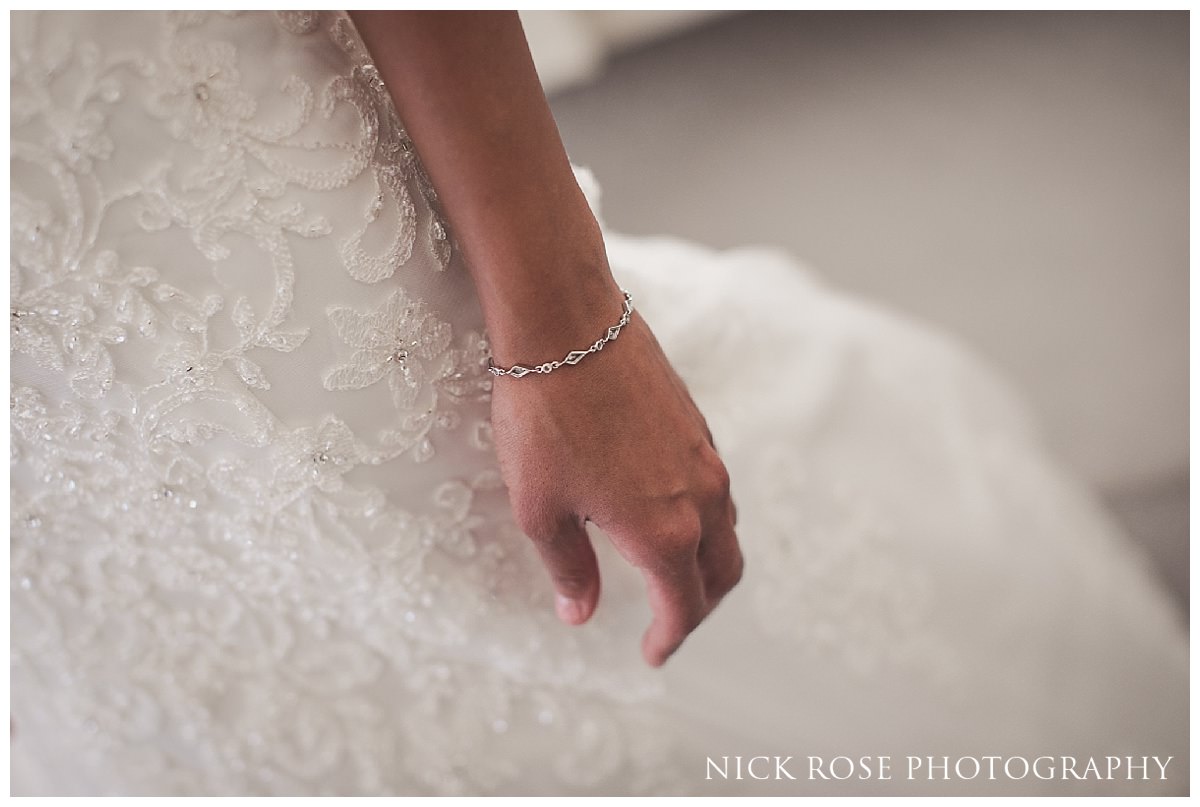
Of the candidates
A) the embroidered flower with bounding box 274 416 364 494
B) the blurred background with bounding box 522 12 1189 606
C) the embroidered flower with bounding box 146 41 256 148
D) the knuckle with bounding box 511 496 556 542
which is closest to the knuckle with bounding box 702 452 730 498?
the knuckle with bounding box 511 496 556 542

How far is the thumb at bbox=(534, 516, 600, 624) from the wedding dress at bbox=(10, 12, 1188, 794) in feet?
0.15

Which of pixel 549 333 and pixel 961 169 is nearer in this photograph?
pixel 549 333

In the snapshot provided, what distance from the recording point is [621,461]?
51 centimetres

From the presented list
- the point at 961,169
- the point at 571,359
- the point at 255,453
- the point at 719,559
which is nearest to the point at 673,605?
the point at 719,559

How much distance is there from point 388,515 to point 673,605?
0.22 meters

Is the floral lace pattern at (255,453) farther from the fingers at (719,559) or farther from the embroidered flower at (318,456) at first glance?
the fingers at (719,559)

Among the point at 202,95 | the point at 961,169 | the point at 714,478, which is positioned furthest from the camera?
the point at 961,169

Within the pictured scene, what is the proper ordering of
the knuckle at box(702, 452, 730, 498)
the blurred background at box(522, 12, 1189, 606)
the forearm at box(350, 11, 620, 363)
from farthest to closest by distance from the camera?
the blurred background at box(522, 12, 1189, 606) < the knuckle at box(702, 452, 730, 498) < the forearm at box(350, 11, 620, 363)

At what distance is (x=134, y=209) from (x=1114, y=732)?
3.11 feet

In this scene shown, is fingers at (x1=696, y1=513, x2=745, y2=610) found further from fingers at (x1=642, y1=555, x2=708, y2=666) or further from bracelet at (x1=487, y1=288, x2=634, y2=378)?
bracelet at (x1=487, y1=288, x2=634, y2=378)

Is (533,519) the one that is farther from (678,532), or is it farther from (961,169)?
(961,169)

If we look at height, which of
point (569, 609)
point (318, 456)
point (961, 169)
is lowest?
point (961, 169)

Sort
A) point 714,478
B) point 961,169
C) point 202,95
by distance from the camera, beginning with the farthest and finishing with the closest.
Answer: point 961,169
point 714,478
point 202,95

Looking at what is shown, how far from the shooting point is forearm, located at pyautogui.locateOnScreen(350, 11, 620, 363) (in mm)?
428
